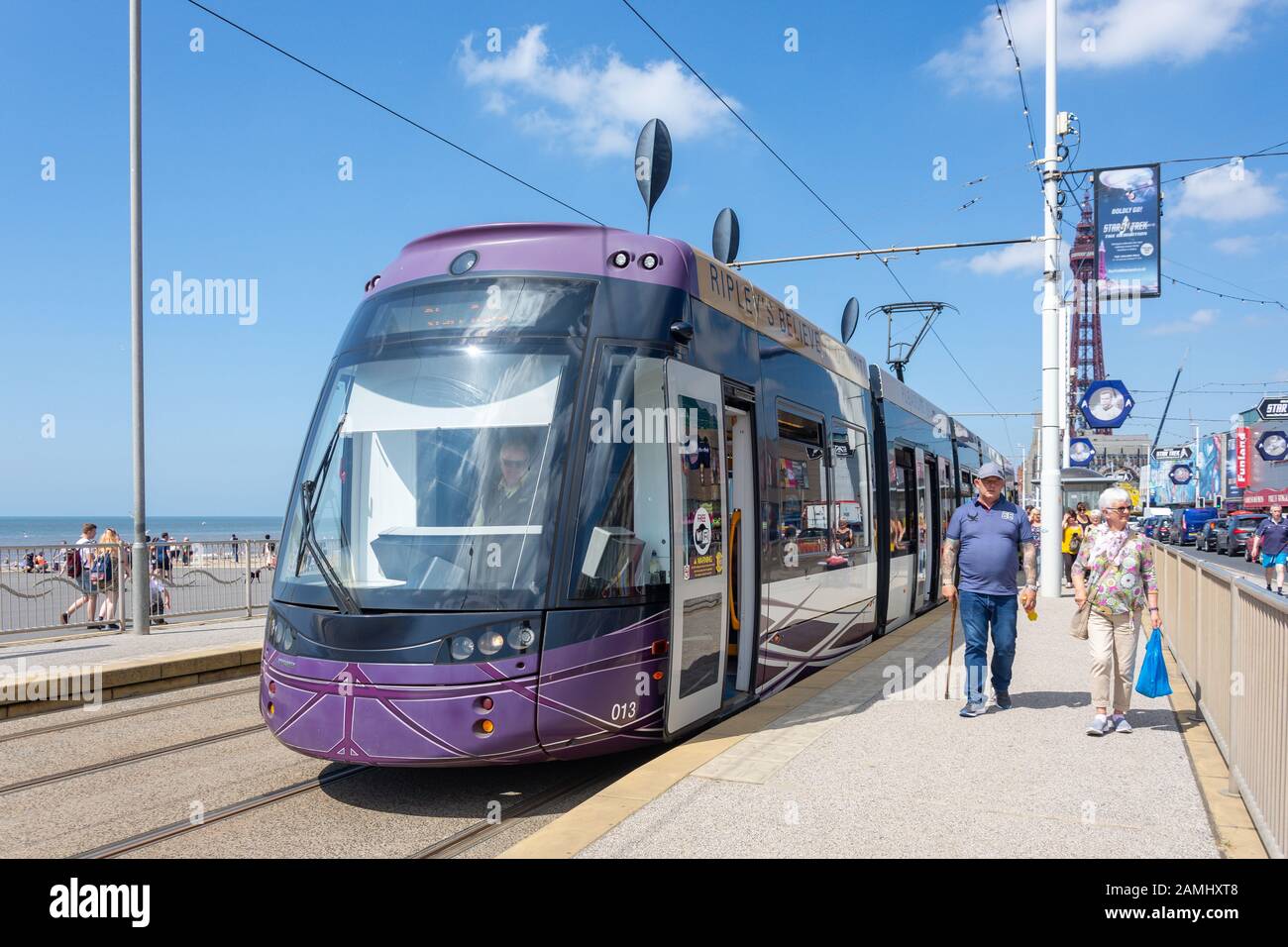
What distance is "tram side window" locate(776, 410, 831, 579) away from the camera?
827 cm

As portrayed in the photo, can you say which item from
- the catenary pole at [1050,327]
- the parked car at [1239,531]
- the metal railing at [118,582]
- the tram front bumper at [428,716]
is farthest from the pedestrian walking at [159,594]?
the parked car at [1239,531]

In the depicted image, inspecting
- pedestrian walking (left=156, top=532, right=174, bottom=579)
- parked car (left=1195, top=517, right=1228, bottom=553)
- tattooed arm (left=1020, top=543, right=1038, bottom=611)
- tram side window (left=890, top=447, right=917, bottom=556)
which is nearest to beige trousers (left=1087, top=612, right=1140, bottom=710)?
tattooed arm (left=1020, top=543, right=1038, bottom=611)

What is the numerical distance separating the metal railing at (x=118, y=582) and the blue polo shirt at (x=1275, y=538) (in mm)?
18172

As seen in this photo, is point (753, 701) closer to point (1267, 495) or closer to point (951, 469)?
point (951, 469)

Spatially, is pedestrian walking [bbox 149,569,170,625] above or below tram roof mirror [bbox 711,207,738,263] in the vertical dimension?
below

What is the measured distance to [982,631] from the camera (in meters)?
7.62

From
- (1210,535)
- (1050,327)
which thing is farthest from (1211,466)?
(1050,327)

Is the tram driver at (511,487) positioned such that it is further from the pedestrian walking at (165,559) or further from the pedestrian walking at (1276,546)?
the pedestrian walking at (1276,546)

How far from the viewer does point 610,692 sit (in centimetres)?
582

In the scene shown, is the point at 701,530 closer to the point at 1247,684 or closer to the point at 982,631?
the point at 982,631

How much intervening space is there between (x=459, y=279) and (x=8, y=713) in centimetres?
601

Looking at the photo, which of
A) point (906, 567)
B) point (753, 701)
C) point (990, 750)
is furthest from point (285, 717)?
point (906, 567)

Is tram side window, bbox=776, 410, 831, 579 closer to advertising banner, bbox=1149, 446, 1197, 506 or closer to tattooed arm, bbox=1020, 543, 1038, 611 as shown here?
tattooed arm, bbox=1020, 543, 1038, 611

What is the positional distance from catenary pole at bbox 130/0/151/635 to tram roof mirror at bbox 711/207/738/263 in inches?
283
